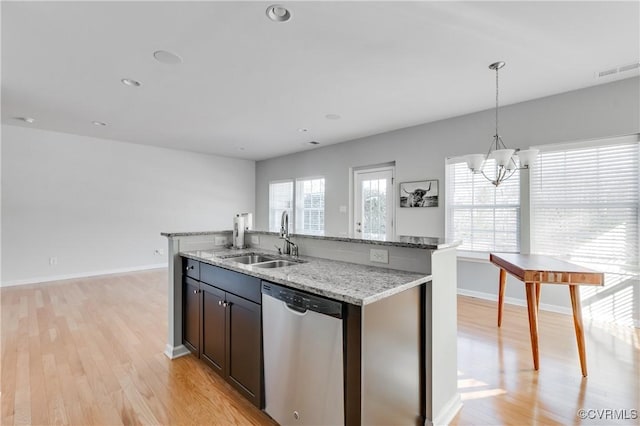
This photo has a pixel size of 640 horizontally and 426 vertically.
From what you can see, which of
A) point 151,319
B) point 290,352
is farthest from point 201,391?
point 151,319

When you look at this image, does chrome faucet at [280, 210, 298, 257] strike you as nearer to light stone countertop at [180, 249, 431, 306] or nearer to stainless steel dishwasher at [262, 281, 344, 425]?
light stone countertop at [180, 249, 431, 306]

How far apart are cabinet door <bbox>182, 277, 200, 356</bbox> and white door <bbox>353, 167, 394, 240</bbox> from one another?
334 cm

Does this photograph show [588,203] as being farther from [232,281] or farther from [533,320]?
[232,281]

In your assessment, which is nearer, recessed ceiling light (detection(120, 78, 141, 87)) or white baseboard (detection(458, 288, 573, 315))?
recessed ceiling light (detection(120, 78, 141, 87))

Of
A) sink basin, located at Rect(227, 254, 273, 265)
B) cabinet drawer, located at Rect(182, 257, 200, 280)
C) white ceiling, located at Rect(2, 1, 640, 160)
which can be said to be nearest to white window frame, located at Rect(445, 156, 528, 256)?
white ceiling, located at Rect(2, 1, 640, 160)

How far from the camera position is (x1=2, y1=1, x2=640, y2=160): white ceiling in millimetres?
2016

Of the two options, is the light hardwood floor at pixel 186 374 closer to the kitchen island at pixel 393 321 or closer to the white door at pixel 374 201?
the kitchen island at pixel 393 321

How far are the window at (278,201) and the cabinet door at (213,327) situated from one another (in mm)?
4975

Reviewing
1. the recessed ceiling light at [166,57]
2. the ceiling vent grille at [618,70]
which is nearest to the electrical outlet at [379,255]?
the recessed ceiling light at [166,57]

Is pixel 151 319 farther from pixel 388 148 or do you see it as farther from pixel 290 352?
pixel 388 148

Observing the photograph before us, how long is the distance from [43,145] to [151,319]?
4073 mm

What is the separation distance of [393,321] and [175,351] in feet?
6.78

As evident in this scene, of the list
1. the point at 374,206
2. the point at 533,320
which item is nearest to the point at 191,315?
the point at 533,320

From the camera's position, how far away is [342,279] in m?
1.58
